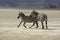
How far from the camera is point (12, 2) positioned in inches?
3307

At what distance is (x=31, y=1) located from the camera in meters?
85.8

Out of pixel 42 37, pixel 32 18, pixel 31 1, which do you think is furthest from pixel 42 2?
pixel 42 37

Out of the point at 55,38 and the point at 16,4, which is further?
the point at 16,4

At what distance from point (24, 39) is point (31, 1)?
7295 cm

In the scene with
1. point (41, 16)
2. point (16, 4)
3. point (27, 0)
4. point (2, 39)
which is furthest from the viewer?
point (27, 0)

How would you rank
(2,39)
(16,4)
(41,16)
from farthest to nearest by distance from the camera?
1. (16,4)
2. (41,16)
3. (2,39)

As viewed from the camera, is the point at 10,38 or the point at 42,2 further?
the point at 42,2

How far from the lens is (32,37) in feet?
44.9

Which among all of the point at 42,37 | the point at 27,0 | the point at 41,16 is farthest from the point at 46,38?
the point at 27,0

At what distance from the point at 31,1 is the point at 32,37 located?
7233 centimetres

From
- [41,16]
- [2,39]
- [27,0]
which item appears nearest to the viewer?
[2,39]

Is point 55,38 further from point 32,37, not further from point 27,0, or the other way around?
point 27,0

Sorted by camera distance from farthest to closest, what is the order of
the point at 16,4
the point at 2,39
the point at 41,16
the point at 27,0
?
the point at 27,0 < the point at 16,4 < the point at 41,16 < the point at 2,39

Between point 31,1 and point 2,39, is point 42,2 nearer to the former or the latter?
point 31,1
